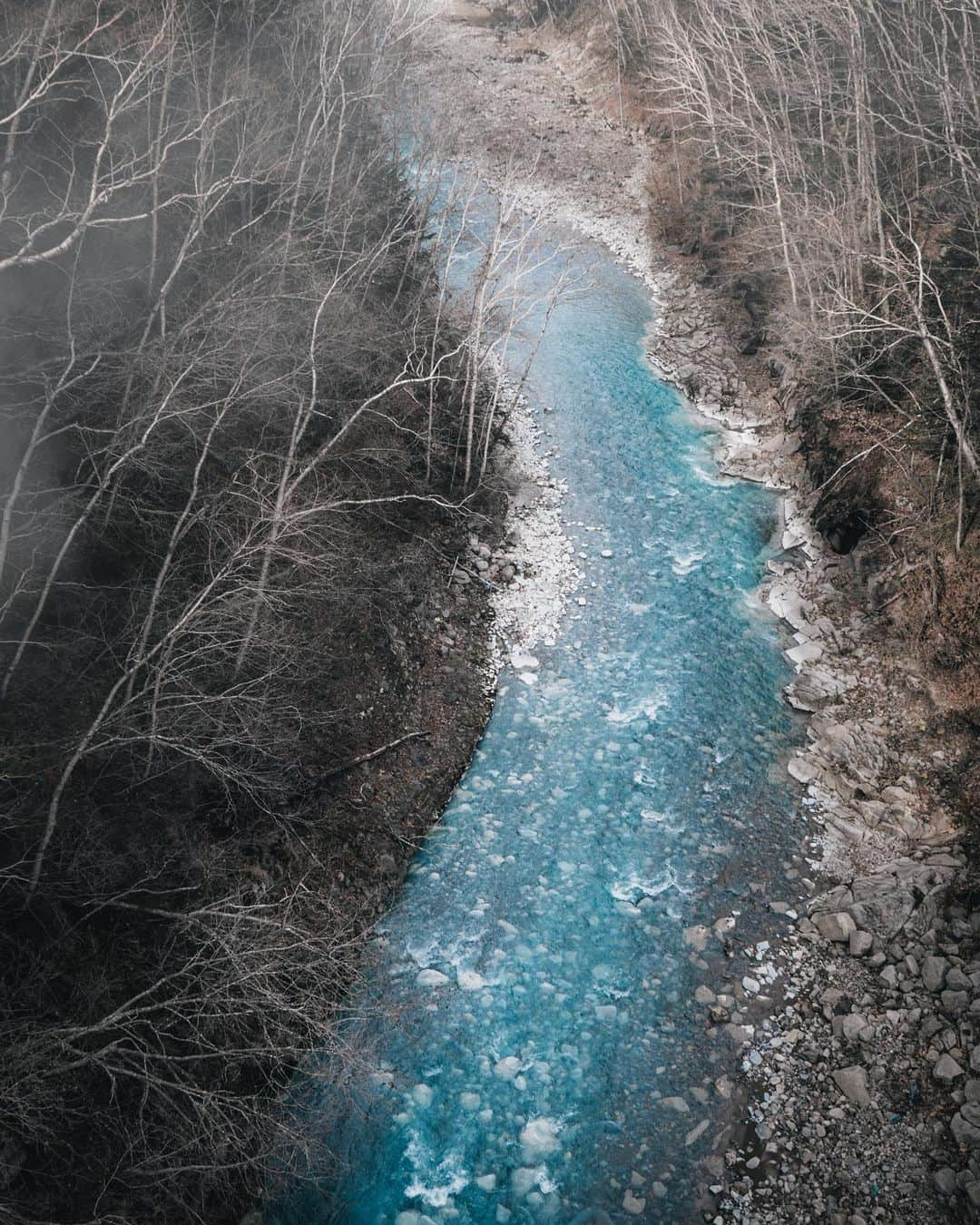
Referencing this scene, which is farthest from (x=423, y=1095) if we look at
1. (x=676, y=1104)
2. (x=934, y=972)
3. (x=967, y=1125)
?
(x=934, y=972)

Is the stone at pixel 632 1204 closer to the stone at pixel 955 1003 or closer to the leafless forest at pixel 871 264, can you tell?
the stone at pixel 955 1003

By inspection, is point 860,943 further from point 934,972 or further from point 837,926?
point 934,972

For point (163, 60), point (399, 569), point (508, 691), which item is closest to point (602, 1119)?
point (508, 691)

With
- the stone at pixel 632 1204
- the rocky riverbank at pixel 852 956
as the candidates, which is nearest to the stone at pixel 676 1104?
the rocky riverbank at pixel 852 956

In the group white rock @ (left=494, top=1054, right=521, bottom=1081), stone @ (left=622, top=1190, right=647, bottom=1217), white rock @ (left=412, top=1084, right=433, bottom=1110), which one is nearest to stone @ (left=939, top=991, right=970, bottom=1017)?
stone @ (left=622, top=1190, right=647, bottom=1217)

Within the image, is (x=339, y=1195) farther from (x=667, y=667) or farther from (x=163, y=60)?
(x=163, y=60)

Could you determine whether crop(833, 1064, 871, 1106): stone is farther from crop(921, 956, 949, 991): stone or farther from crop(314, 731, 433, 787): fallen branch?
crop(314, 731, 433, 787): fallen branch
